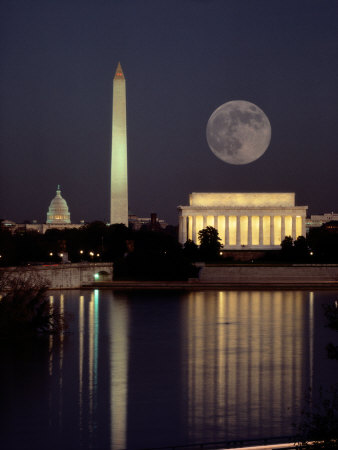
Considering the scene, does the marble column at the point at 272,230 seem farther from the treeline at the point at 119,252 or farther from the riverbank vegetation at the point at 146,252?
the treeline at the point at 119,252

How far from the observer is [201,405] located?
28922 millimetres

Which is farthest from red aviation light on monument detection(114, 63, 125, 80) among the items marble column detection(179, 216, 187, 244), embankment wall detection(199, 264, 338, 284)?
embankment wall detection(199, 264, 338, 284)

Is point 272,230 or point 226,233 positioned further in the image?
point 272,230

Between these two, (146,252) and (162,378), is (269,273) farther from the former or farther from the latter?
(162,378)

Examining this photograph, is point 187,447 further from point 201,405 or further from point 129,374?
point 129,374

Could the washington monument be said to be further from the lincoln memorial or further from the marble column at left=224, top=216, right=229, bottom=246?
the marble column at left=224, top=216, right=229, bottom=246

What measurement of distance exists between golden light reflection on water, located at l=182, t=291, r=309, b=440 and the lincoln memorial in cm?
4736

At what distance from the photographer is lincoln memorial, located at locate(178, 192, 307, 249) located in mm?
112188

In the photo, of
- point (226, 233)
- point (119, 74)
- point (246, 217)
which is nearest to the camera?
point (119, 74)

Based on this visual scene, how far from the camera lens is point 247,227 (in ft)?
374

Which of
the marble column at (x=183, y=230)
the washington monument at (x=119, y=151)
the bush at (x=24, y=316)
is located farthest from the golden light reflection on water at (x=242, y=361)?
the marble column at (x=183, y=230)

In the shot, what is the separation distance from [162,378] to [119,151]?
70.3 meters

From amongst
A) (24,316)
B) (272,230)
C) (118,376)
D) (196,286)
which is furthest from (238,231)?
(118,376)

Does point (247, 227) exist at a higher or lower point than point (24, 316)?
higher
